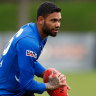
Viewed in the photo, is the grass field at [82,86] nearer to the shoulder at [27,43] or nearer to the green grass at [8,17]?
the shoulder at [27,43]

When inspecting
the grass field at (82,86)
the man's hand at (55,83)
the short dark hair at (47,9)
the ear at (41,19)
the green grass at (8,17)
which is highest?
the short dark hair at (47,9)

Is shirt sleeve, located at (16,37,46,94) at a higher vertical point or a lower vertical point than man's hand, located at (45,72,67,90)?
higher

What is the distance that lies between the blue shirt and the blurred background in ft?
18.4

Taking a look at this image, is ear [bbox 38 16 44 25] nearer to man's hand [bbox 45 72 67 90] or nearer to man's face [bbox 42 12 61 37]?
man's face [bbox 42 12 61 37]

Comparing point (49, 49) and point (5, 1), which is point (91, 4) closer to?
point (5, 1)

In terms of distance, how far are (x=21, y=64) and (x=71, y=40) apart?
15.7 metres

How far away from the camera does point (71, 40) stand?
859 inches

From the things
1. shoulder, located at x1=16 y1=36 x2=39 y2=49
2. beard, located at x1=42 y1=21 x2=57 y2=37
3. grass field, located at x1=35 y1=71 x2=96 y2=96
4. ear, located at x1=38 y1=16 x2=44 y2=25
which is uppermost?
ear, located at x1=38 y1=16 x2=44 y2=25

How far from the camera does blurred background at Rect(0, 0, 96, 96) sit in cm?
1739

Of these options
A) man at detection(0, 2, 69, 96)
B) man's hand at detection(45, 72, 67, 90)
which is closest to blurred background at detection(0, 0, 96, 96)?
man's hand at detection(45, 72, 67, 90)

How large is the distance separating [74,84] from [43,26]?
351 inches

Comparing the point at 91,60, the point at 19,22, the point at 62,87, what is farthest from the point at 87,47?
the point at 62,87

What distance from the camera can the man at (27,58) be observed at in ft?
20.6

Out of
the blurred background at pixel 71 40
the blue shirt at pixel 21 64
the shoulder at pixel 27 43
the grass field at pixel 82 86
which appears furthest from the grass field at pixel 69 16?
the shoulder at pixel 27 43
